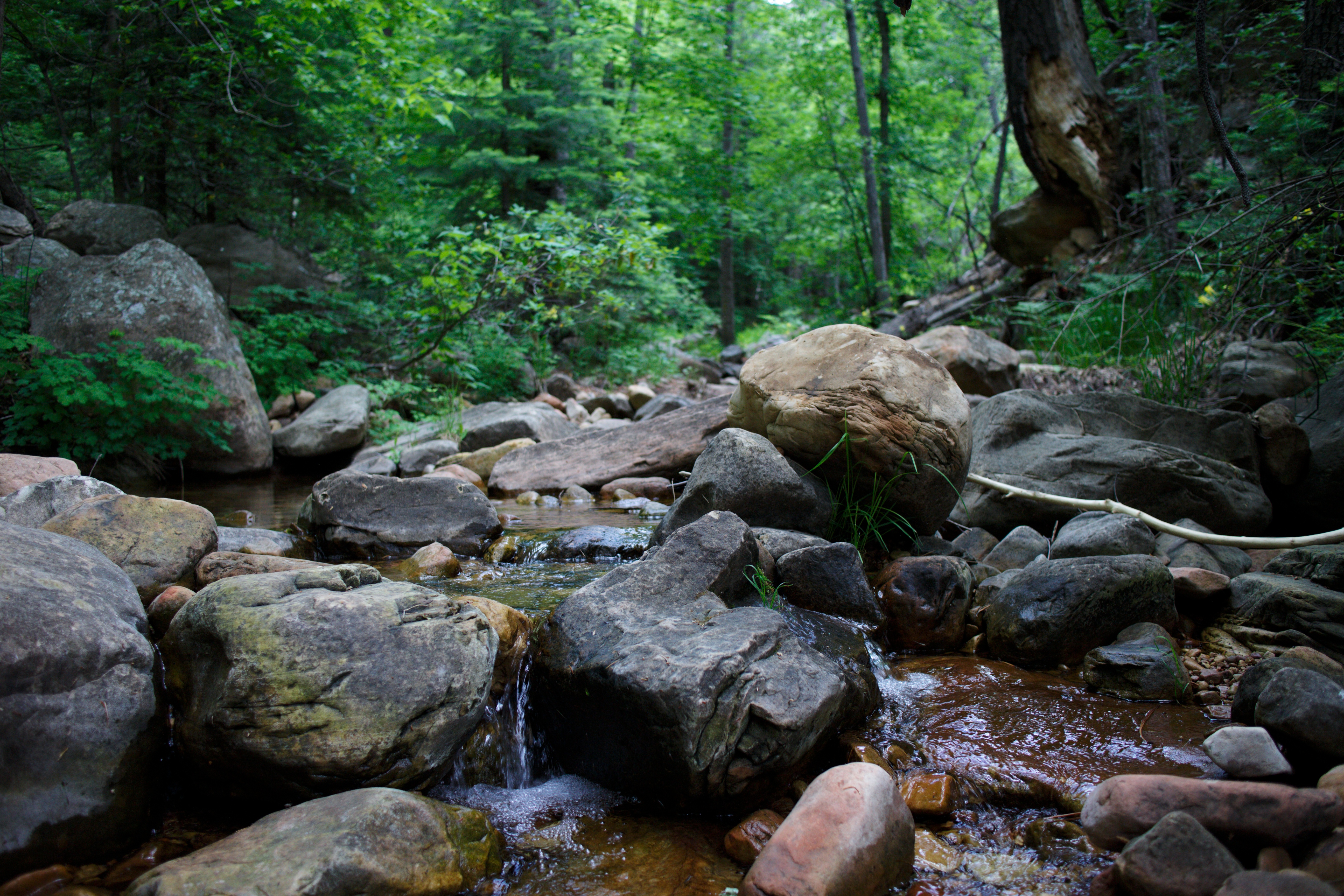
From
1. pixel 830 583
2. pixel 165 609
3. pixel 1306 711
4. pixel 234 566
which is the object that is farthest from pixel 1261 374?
pixel 165 609

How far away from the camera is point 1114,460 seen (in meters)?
4.41

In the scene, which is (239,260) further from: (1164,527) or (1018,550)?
(1164,527)

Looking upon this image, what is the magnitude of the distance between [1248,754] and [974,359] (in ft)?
15.9

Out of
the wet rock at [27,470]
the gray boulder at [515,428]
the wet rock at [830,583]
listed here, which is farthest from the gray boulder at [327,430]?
the wet rock at [830,583]

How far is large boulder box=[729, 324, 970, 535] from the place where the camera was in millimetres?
3727

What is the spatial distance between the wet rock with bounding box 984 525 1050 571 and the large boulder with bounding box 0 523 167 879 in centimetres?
365

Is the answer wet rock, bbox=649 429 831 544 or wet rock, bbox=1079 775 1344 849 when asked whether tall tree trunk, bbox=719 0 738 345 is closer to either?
wet rock, bbox=649 429 831 544

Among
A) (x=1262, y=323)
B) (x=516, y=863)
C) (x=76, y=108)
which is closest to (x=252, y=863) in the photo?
(x=516, y=863)

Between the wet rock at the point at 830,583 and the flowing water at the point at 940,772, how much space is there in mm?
143

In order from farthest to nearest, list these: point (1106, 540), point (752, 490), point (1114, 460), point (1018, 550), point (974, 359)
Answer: point (974, 359) → point (1114, 460) → point (1018, 550) → point (752, 490) → point (1106, 540)

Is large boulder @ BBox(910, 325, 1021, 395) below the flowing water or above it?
above

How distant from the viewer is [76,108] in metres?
8.70

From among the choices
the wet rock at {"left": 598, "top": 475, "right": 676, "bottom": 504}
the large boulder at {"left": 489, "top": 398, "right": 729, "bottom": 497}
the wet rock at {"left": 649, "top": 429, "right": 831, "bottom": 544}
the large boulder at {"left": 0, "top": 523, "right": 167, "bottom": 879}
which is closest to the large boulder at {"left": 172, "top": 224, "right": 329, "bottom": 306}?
the large boulder at {"left": 489, "top": 398, "right": 729, "bottom": 497}

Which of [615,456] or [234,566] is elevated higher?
[234,566]
